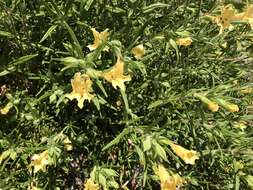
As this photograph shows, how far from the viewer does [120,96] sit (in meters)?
3.44

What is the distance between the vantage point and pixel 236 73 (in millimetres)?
4031

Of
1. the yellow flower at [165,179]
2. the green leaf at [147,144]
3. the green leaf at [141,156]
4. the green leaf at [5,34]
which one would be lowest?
the yellow flower at [165,179]

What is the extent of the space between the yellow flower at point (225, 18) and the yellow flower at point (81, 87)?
104 cm

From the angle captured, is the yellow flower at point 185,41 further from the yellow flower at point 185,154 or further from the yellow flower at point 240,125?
the yellow flower at point 240,125

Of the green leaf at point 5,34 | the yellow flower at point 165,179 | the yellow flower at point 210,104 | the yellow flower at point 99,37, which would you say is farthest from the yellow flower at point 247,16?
the green leaf at point 5,34

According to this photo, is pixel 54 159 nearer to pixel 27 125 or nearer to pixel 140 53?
pixel 27 125

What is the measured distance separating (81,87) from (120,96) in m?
0.68

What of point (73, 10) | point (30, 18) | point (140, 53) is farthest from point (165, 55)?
point (30, 18)

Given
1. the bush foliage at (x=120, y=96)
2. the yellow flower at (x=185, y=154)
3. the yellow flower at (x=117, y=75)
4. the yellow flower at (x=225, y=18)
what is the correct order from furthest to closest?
the yellow flower at (x=225, y=18) < the bush foliage at (x=120, y=96) < the yellow flower at (x=185, y=154) < the yellow flower at (x=117, y=75)

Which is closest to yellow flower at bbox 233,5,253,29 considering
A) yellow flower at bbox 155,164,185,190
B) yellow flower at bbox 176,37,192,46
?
yellow flower at bbox 176,37,192,46

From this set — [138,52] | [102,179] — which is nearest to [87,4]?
[138,52]

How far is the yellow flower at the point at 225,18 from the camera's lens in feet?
10.6

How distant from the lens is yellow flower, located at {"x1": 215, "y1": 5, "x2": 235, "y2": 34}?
3246 millimetres

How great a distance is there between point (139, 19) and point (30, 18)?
0.77 meters
